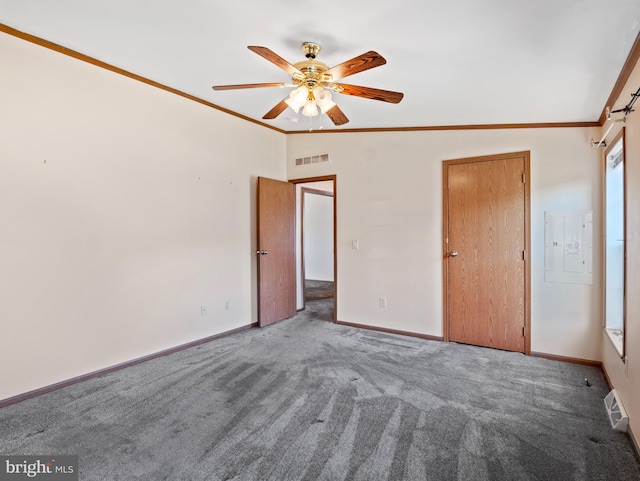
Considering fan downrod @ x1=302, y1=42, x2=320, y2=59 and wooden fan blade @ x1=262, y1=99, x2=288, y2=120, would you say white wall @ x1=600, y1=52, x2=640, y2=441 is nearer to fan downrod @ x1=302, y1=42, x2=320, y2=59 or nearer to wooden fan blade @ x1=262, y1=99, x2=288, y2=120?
fan downrod @ x1=302, y1=42, x2=320, y2=59

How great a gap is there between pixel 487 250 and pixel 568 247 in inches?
27.9

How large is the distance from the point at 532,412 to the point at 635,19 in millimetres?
2468

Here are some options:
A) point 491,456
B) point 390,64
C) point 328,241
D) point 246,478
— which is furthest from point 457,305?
point 328,241

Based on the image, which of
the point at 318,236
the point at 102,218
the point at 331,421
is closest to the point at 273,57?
the point at 102,218

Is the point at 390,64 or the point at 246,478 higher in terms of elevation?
the point at 390,64

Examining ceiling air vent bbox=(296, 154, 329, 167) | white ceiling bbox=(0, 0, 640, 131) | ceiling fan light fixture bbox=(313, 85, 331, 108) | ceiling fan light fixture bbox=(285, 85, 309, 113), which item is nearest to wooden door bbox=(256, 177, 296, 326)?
ceiling air vent bbox=(296, 154, 329, 167)

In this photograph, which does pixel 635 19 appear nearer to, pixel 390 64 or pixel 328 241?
pixel 390 64

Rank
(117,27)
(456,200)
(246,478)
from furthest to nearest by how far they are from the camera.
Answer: (456,200) < (117,27) < (246,478)

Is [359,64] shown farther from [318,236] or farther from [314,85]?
[318,236]

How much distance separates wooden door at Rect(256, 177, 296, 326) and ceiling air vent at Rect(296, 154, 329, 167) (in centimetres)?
38

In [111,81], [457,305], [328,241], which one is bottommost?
[457,305]

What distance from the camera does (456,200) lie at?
12.6 ft

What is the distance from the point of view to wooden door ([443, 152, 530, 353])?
348 cm

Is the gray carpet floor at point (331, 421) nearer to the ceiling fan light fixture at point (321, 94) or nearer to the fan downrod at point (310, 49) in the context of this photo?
the ceiling fan light fixture at point (321, 94)
